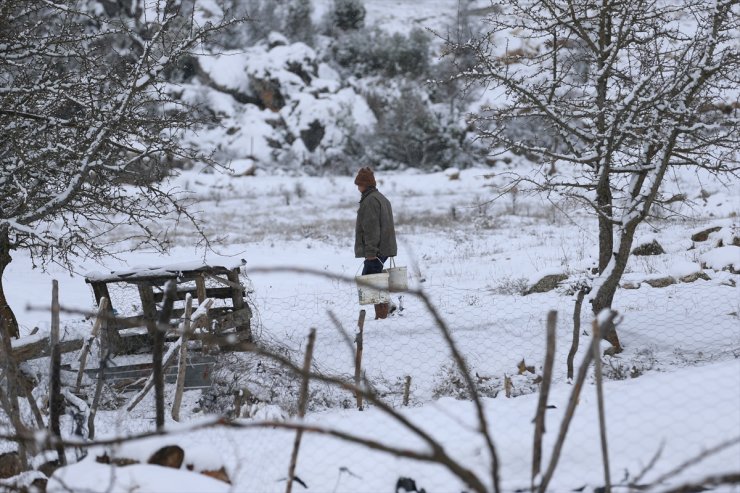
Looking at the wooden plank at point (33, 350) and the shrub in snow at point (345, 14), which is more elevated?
the shrub in snow at point (345, 14)

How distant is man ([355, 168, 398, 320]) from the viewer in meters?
7.48

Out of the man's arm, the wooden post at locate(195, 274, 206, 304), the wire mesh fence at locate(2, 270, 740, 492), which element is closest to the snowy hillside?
the wire mesh fence at locate(2, 270, 740, 492)

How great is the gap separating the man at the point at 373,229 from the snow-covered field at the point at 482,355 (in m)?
0.73

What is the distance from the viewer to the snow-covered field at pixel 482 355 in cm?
286

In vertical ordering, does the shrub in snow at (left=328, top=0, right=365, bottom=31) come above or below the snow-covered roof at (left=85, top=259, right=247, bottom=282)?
above

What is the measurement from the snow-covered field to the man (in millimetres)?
730

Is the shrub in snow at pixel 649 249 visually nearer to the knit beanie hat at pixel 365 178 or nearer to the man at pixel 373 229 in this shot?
the man at pixel 373 229

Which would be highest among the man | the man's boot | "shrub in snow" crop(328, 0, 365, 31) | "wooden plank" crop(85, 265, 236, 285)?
"shrub in snow" crop(328, 0, 365, 31)

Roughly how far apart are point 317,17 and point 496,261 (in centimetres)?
3822

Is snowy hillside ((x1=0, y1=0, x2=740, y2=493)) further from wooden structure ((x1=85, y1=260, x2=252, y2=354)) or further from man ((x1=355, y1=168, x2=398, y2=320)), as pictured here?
man ((x1=355, y1=168, x2=398, y2=320))

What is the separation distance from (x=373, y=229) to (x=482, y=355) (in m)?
2.15

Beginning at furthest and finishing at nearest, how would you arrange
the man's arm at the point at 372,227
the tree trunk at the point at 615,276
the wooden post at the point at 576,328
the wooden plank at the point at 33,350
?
the man's arm at the point at 372,227
the tree trunk at the point at 615,276
the wooden plank at the point at 33,350
the wooden post at the point at 576,328

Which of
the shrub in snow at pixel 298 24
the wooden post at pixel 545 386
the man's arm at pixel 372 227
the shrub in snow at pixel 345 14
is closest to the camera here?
the wooden post at pixel 545 386

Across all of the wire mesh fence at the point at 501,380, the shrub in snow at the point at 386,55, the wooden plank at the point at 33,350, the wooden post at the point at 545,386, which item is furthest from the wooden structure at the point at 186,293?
the shrub in snow at the point at 386,55
